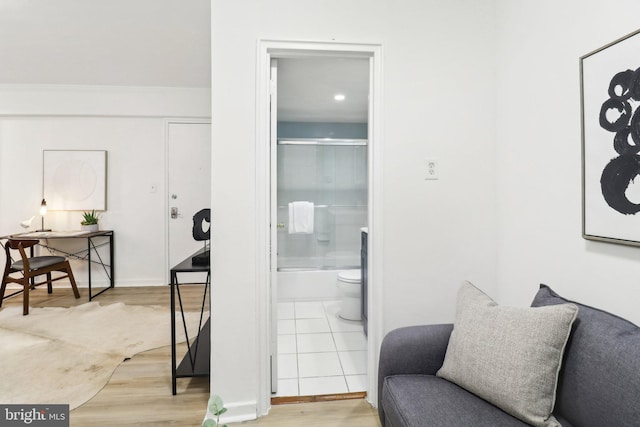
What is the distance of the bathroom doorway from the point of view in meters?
2.43

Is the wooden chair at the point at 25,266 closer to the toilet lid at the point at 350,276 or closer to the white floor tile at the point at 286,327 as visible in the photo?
the white floor tile at the point at 286,327

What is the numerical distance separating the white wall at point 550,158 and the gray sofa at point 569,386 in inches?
7.4

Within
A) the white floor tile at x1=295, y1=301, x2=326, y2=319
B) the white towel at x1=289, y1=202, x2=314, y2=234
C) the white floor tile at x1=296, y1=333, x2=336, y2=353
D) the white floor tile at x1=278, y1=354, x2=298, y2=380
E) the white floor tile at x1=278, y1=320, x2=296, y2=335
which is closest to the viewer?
the white floor tile at x1=278, y1=354, x2=298, y2=380

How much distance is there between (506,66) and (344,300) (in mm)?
2231

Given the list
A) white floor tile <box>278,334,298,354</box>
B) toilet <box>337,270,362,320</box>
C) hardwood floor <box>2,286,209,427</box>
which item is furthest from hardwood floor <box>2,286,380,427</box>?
toilet <box>337,270,362,320</box>

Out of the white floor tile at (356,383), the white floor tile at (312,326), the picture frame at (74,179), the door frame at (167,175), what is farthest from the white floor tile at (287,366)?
the picture frame at (74,179)

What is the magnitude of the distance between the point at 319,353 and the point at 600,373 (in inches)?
69.7

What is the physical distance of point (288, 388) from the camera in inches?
77.9

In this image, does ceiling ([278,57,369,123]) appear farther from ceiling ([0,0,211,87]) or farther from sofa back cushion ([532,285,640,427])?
sofa back cushion ([532,285,640,427])

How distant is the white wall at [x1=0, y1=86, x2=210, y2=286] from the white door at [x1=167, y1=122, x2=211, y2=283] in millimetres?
124

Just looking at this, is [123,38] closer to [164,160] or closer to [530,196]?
[164,160]

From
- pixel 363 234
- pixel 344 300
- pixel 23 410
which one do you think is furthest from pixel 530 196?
pixel 23 410

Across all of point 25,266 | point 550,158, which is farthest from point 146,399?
point 550,158

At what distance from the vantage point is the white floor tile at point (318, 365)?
2.15m
